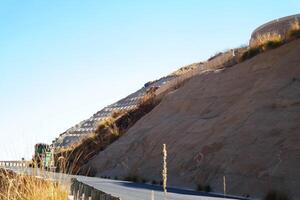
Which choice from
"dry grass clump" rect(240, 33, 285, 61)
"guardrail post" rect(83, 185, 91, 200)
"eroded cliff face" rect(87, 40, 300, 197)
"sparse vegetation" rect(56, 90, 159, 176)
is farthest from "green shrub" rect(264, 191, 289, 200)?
"sparse vegetation" rect(56, 90, 159, 176)

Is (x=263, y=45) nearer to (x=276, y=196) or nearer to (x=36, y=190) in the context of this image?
(x=276, y=196)

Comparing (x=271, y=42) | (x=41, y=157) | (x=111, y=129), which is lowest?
(x=41, y=157)

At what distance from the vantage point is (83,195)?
8438 mm

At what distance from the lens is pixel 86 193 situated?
8.23 m

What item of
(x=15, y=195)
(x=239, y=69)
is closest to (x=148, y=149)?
(x=239, y=69)

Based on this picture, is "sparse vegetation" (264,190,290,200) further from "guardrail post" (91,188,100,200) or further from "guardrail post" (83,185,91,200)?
"guardrail post" (91,188,100,200)

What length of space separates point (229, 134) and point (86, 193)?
16.7 m

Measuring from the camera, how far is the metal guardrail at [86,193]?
6.36 meters

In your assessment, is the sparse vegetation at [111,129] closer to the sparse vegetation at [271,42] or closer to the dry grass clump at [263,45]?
the dry grass clump at [263,45]

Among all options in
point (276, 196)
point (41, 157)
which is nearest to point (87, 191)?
point (41, 157)

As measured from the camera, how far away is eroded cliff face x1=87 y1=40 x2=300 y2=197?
1927 cm

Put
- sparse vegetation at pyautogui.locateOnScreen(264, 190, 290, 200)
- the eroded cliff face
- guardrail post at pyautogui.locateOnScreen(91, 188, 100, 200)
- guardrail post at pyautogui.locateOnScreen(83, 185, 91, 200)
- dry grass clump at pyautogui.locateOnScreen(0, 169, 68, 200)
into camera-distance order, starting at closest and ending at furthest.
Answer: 1. guardrail post at pyautogui.locateOnScreen(91, 188, 100, 200)
2. guardrail post at pyautogui.locateOnScreen(83, 185, 91, 200)
3. dry grass clump at pyautogui.locateOnScreen(0, 169, 68, 200)
4. sparse vegetation at pyautogui.locateOnScreen(264, 190, 290, 200)
5. the eroded cliff face

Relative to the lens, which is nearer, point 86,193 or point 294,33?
point 86,193

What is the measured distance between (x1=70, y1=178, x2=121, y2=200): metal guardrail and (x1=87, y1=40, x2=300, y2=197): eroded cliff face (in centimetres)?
846
